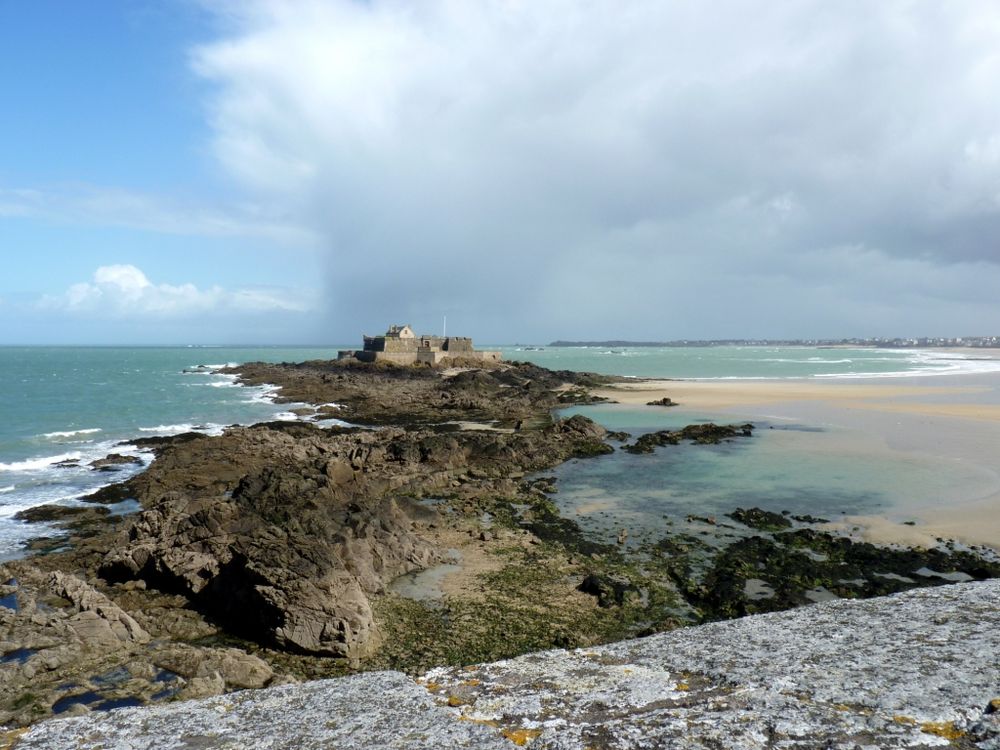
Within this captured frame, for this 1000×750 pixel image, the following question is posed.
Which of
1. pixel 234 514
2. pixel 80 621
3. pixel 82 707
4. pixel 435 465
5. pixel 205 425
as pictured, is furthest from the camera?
pixel 205 425

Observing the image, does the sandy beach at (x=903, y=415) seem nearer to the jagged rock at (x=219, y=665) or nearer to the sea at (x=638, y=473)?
the sea at (x=638, y=473)

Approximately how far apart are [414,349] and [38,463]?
59873 mm

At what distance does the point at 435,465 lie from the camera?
25.4 metres

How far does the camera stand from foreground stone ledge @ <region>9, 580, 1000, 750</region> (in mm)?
3236

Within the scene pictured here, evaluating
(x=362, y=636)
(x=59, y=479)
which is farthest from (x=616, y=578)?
(x=59, y=479)

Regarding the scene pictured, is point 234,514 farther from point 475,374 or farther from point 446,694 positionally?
point 475,374

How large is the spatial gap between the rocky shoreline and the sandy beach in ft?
9.54

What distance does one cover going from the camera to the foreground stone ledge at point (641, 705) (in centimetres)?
324

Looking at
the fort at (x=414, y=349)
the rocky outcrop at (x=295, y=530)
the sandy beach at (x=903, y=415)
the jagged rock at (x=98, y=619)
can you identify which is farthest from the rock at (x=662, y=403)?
the jagged rock at (x=98, y=619)

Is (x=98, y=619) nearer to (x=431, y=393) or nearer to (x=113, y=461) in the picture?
(x=113, y=461)

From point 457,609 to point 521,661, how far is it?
26.5 ft

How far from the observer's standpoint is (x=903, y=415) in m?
41.4

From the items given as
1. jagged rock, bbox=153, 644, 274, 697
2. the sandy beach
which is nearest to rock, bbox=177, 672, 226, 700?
jagged rock, bbox=153, 644, 274, 697

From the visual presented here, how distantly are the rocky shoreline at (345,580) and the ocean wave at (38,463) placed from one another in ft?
26.4
